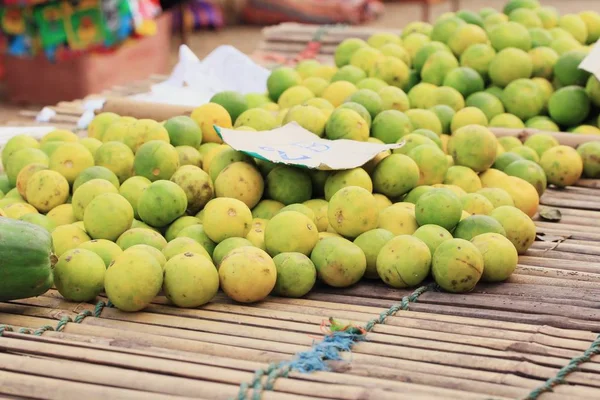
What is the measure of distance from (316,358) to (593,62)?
79.7 inches

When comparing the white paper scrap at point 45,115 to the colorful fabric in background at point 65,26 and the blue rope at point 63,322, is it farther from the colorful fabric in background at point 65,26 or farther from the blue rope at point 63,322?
the colorful fabric in background at point 65,26

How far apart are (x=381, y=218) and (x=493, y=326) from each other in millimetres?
530

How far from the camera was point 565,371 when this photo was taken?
168 cm

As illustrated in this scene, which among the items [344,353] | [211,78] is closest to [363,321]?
[344,353]

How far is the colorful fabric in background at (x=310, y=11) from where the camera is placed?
29.1 ft

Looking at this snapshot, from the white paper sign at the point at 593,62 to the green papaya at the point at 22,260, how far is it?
2113mm

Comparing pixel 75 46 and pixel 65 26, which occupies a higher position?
pixel 65 26

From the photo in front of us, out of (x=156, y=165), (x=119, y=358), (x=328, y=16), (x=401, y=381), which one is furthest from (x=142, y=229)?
(x=328, y=16)

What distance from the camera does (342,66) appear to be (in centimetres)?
384

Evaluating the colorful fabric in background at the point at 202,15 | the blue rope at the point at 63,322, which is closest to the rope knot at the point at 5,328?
the blue rope at the point at 63,322

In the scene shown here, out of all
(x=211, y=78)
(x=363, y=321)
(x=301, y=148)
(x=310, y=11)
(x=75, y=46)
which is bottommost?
(x=310, y=11)

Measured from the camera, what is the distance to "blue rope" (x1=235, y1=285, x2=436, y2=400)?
1603 mm

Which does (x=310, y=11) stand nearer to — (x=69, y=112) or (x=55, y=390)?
(x=69, y=112)

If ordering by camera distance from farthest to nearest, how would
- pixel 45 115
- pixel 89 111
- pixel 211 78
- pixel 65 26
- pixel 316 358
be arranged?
1. pixel 65 26
2. pixel 211 78
3. pixel 45 115
4. pixel 89 111
5. pixel 316 358
